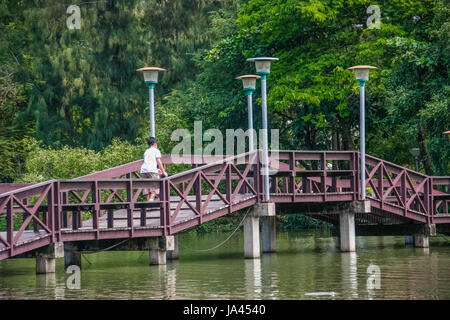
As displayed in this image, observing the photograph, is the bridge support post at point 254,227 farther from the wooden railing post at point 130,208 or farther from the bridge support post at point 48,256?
the bridge support post at point 48,256

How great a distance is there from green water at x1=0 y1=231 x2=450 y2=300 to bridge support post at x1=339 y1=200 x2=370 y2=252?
345mm

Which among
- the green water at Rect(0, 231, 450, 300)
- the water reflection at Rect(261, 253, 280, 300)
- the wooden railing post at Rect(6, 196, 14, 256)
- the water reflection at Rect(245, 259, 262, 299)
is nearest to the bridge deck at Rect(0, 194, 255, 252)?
the wooden railing post at Rect(6, 196, 14, 256)

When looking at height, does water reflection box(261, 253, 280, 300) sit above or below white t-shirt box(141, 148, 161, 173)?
below

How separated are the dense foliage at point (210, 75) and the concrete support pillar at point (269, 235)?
6.11m

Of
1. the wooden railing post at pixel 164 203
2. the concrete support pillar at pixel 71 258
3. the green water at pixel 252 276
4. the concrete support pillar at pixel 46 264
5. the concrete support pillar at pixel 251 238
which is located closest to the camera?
the green water at pixel 252 276

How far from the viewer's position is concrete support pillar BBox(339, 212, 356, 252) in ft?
96.9

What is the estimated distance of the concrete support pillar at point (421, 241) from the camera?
3102 centimetres

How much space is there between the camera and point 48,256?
23141mm

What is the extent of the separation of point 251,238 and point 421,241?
5.78 metres

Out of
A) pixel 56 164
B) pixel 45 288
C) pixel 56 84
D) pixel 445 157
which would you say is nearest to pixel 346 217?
pixel 445 157

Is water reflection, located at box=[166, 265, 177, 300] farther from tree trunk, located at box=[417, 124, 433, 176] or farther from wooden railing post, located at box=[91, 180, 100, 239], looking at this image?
tree trunk, located at box=[417, 124, 433, 176]

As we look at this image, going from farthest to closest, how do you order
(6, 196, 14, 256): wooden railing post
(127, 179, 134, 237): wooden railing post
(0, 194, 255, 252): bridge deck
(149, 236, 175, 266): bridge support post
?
(149, 236, 175, 266): bridge support post, (127, 179, 134, 237): wooden railing post, (0, 194, 255, 252): bridge deck, (6, 196, 14, 256): wooden railing post

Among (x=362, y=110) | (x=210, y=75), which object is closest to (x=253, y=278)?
(x=362, y=110)

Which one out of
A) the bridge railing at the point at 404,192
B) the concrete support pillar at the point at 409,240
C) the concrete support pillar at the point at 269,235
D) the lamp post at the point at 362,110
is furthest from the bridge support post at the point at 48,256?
the concrete support pillar at the point at 409,240
